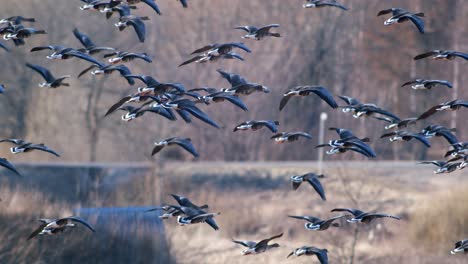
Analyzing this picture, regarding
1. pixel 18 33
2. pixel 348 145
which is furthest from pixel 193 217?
pixel 18 33

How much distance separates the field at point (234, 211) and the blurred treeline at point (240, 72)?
1.54 m

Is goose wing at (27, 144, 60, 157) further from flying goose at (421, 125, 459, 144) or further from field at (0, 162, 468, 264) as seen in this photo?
field at (0, 162, 468, 264)

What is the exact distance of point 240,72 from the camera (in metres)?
24.2

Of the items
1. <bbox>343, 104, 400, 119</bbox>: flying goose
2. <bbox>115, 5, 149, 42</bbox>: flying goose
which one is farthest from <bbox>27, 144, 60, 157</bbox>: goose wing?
<bbox>343, 104, 400, 119</bbox>: flying goose

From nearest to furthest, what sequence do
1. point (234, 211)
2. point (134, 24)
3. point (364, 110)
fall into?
1. point (364, 110)
2. point (134, 24)
3. point (234, 211)

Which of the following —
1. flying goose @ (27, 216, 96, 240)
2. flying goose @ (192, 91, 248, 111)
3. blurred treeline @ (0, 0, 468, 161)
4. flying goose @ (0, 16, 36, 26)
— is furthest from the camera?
blurred treeline @ (0, 0, 468, 161)

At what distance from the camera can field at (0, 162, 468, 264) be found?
1702 cm

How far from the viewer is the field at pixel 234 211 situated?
17.0 metres

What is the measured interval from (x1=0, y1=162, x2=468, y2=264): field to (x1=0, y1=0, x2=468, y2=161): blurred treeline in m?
1.54

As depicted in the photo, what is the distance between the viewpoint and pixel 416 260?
58.6ft

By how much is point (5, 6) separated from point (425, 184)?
1152 centimetres

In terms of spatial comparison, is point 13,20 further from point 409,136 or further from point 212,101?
point 409,136

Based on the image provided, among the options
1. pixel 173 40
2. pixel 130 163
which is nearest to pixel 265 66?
pixel 173 40

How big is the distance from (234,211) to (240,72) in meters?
5.60
